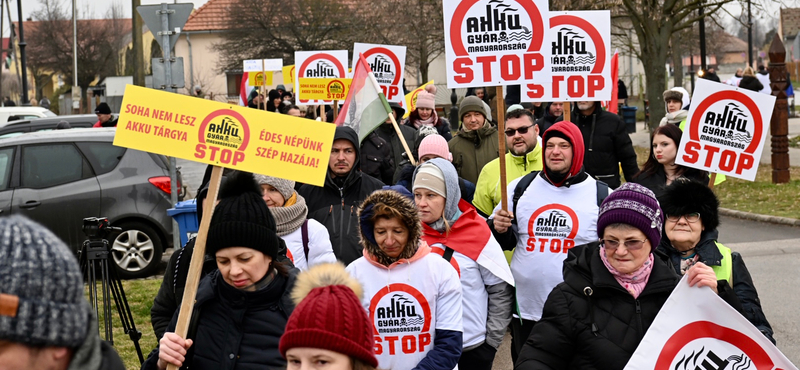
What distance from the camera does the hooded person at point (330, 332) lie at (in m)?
2.62

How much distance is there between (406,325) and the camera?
440cm

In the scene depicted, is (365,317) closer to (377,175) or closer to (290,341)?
(290,341)

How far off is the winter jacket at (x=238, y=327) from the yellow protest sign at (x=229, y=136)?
1.86ft

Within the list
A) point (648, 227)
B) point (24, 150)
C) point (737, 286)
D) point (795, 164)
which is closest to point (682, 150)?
point (737, 286)

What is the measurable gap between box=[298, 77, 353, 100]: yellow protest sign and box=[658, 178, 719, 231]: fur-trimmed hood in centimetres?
816

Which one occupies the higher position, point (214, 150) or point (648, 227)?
point (214, 150)

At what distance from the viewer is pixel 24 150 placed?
11.6 m

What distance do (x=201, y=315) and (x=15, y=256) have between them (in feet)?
6.18

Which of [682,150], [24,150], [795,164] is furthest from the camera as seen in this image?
[795,164]

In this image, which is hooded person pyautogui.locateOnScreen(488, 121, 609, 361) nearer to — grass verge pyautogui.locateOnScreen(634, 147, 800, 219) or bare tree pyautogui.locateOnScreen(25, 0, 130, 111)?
grass verge pyautogui.locateOnScreen(634, 147, 800, 219)

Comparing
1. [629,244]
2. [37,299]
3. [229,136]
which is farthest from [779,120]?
[37,299]

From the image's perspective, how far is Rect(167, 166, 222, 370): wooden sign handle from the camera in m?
3.58

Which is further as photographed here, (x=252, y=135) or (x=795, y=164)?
(x=795, y=164)

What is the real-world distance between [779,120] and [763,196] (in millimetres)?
1770
